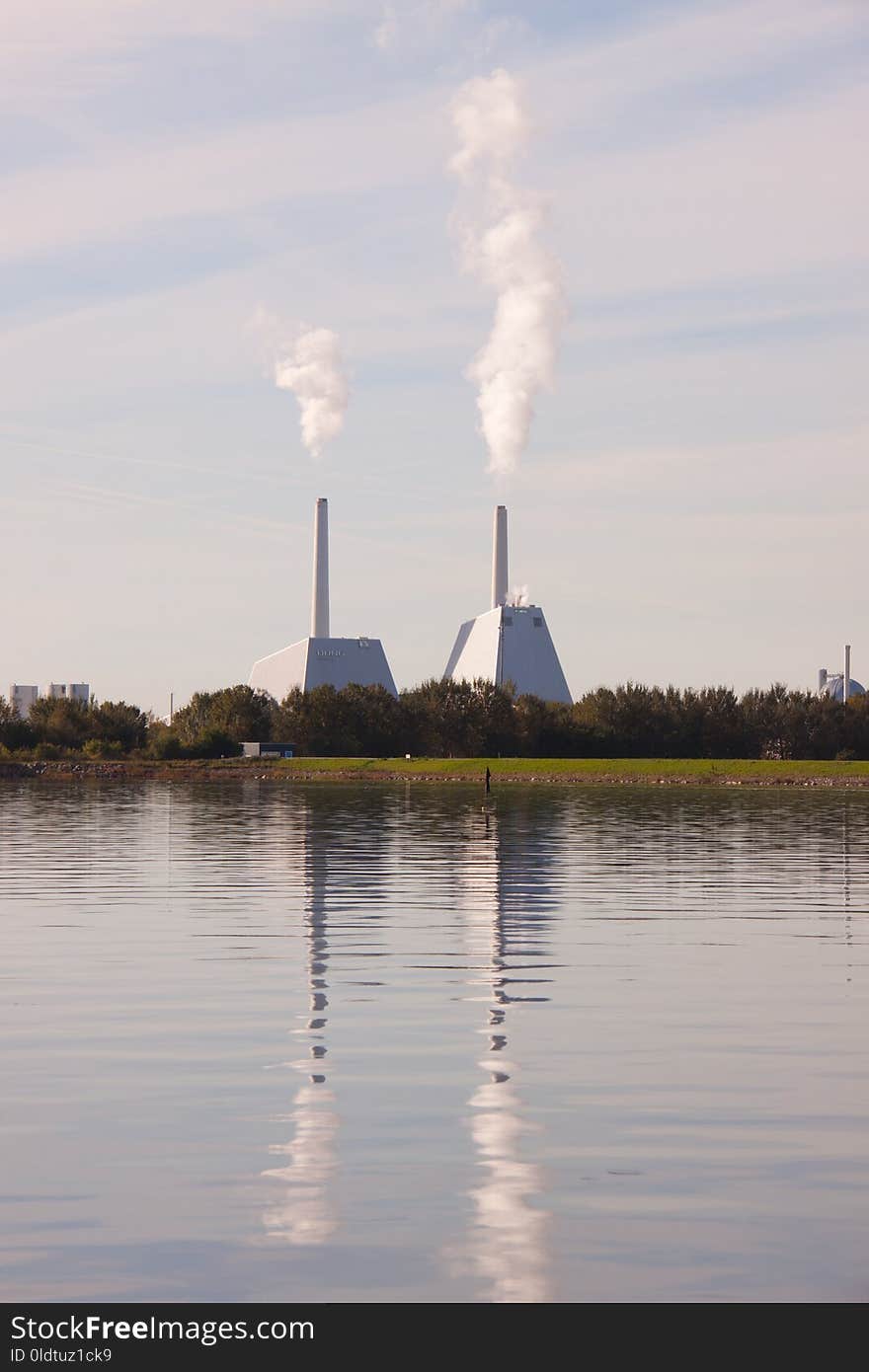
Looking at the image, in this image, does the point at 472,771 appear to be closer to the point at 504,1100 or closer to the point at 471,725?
the point at 471,725

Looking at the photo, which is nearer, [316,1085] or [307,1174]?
[307,1174]

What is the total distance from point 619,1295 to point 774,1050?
26.2ft

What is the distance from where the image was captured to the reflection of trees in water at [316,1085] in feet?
35.1

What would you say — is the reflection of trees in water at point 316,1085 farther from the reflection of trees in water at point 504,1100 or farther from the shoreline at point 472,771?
the shoreline at point 472,771

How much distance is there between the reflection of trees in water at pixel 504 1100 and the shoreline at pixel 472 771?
87096mm

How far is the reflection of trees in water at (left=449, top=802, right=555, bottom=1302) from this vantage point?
9.77 m

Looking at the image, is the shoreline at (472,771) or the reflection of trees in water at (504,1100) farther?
the shoreline at (472,771)

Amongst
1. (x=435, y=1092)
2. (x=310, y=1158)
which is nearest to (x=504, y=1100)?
(x=435, y=1092)

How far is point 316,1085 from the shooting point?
14961 mm

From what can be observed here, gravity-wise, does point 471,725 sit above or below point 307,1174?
above

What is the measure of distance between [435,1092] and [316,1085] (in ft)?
3.47

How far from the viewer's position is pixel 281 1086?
14.9m

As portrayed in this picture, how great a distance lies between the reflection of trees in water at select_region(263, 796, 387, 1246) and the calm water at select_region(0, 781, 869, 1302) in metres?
0.05

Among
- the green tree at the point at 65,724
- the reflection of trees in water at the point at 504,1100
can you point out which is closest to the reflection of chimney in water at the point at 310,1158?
the reflection of trees in water at the point at 504,1100
